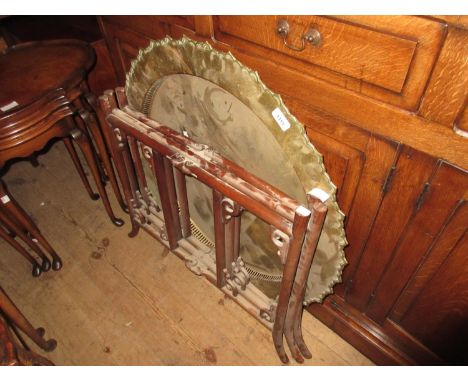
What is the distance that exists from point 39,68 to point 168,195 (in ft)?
2.25

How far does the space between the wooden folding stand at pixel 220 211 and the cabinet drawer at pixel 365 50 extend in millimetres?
265

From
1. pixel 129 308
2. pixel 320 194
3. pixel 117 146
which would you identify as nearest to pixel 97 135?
pixel 117 146

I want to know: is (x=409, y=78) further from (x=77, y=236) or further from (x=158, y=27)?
(x=77, y=236)

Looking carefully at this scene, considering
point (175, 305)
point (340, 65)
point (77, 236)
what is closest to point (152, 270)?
point (175, 305)

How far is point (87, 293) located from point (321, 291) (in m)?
0.99

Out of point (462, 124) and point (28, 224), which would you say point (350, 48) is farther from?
point (28, 224)

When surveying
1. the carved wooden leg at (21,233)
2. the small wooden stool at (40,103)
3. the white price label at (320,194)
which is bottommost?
the carved wooden leg at (21,233)

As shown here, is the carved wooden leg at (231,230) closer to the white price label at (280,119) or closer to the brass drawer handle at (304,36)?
the white price label at (280,119)

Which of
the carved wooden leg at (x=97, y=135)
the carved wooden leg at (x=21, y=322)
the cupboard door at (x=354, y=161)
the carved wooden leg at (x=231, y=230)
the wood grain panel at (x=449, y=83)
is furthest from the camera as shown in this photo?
the carved wooden leg at (x=97, y=135)

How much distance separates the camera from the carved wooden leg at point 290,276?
2.40ft

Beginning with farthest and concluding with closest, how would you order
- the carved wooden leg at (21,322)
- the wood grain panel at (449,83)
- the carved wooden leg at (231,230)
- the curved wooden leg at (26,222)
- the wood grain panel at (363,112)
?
the curved wooden leg at (26,222), the carved wooden leg at (21,322), the carved wooden leg at (231,230), the wood grain panel at (363,112), the wood grain panel at (449,83)

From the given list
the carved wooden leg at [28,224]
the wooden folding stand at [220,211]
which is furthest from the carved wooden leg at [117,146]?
the carved wooden leg at [28,224]

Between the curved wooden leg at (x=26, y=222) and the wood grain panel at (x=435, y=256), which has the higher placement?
the wood grain panel at (x=435, y=256)

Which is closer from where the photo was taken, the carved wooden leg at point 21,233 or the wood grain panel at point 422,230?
the wood grain panel at point 422,230
